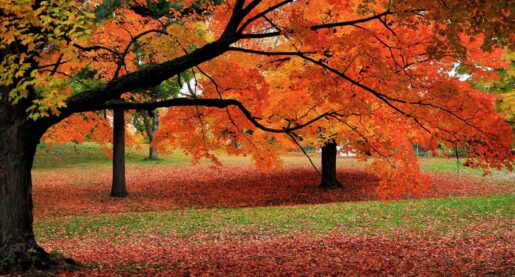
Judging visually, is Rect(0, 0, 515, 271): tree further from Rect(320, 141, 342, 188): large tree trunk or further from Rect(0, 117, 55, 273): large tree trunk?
Rect(320, 141, 342, 188): large tree trunk

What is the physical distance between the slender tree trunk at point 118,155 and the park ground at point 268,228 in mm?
482

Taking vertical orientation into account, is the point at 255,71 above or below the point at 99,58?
below

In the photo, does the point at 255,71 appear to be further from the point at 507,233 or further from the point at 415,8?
the point at 507,233

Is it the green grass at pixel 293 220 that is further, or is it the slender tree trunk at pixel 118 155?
the slender tree trunk at pixel 118 155

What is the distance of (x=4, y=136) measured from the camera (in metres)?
7.27

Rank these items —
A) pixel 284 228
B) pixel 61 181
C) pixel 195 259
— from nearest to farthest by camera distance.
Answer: pixel 195 259
pixel 284 228
pixel 61 181

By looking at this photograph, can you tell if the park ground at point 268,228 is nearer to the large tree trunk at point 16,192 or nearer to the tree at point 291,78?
the large tree trunk at point 16,192

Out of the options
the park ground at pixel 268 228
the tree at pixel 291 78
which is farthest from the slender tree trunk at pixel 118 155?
the tree at pixel 291 78

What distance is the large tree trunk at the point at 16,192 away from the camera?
7.16 m

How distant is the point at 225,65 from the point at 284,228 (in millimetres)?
4855

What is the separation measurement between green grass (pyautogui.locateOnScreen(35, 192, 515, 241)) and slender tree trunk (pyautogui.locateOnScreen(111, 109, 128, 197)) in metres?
4.43

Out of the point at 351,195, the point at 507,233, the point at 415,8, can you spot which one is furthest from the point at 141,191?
Result: the point at 415,8

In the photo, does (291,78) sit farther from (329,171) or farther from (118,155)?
(329,171)

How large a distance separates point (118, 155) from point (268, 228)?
9223 millimetres
